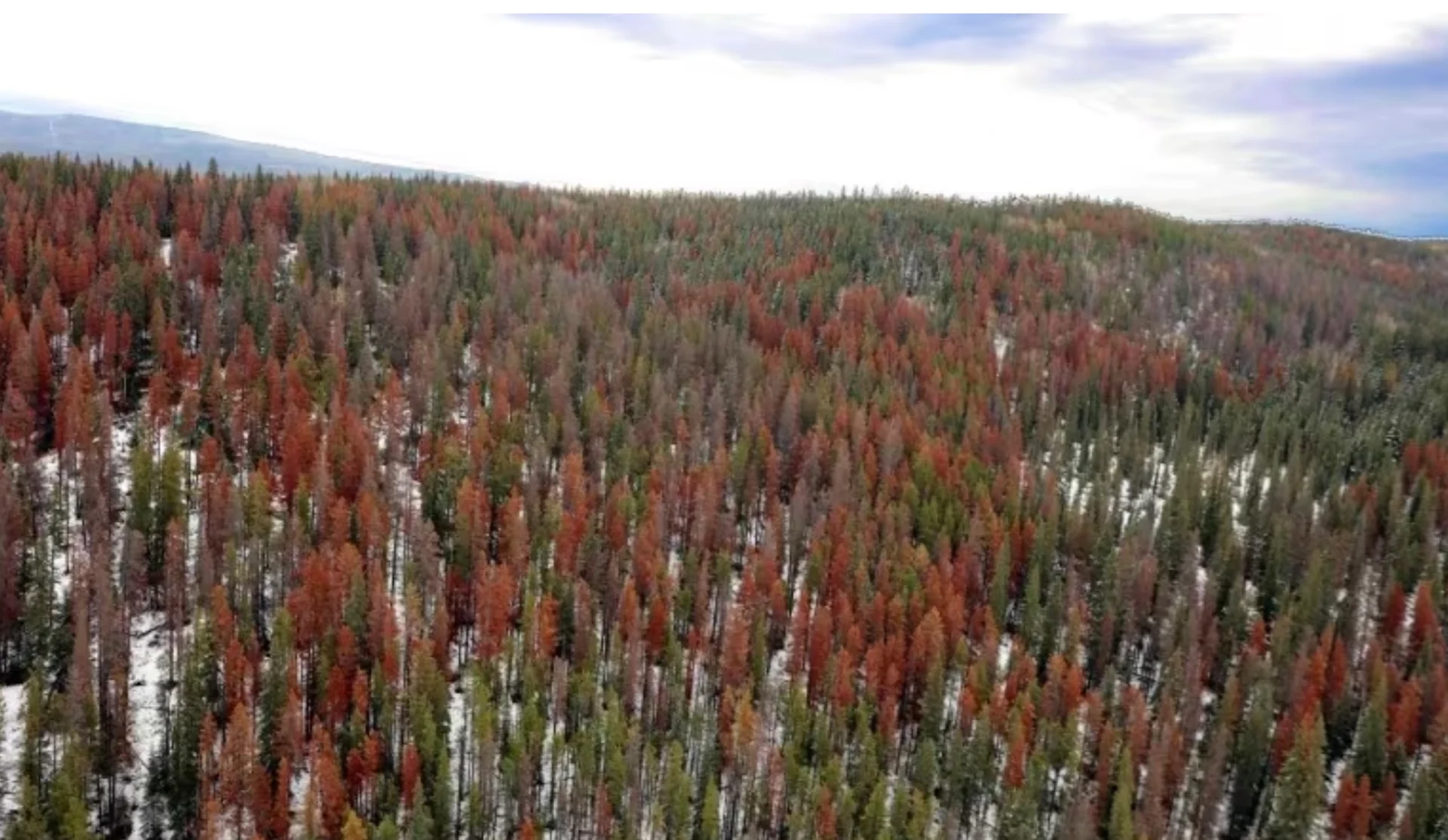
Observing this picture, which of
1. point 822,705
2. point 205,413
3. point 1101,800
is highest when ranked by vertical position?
point 205,413

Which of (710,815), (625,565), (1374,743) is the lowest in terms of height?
(710,815)

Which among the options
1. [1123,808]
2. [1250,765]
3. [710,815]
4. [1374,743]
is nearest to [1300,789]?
[1250,765]

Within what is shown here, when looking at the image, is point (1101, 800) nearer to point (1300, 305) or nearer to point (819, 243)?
point (819, 243)

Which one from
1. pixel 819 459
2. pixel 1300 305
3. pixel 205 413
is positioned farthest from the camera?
pixel 1300 305

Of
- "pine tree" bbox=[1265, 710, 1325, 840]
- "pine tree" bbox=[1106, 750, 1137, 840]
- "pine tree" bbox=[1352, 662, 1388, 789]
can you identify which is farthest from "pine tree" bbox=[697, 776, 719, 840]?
"pine tree" bbox=[1352, 662, 1388, 789]

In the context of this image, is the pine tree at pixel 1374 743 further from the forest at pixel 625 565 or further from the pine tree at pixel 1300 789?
the pine tree at pixel 1300 789

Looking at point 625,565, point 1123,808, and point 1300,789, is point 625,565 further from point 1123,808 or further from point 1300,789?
point 1300,789

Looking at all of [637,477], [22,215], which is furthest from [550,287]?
[22,215]

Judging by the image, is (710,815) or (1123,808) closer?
(710,815)

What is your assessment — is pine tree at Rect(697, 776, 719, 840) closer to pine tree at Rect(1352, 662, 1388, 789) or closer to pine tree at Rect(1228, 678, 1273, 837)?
pine tree at Rect(1228, 678, 1273, 837)
